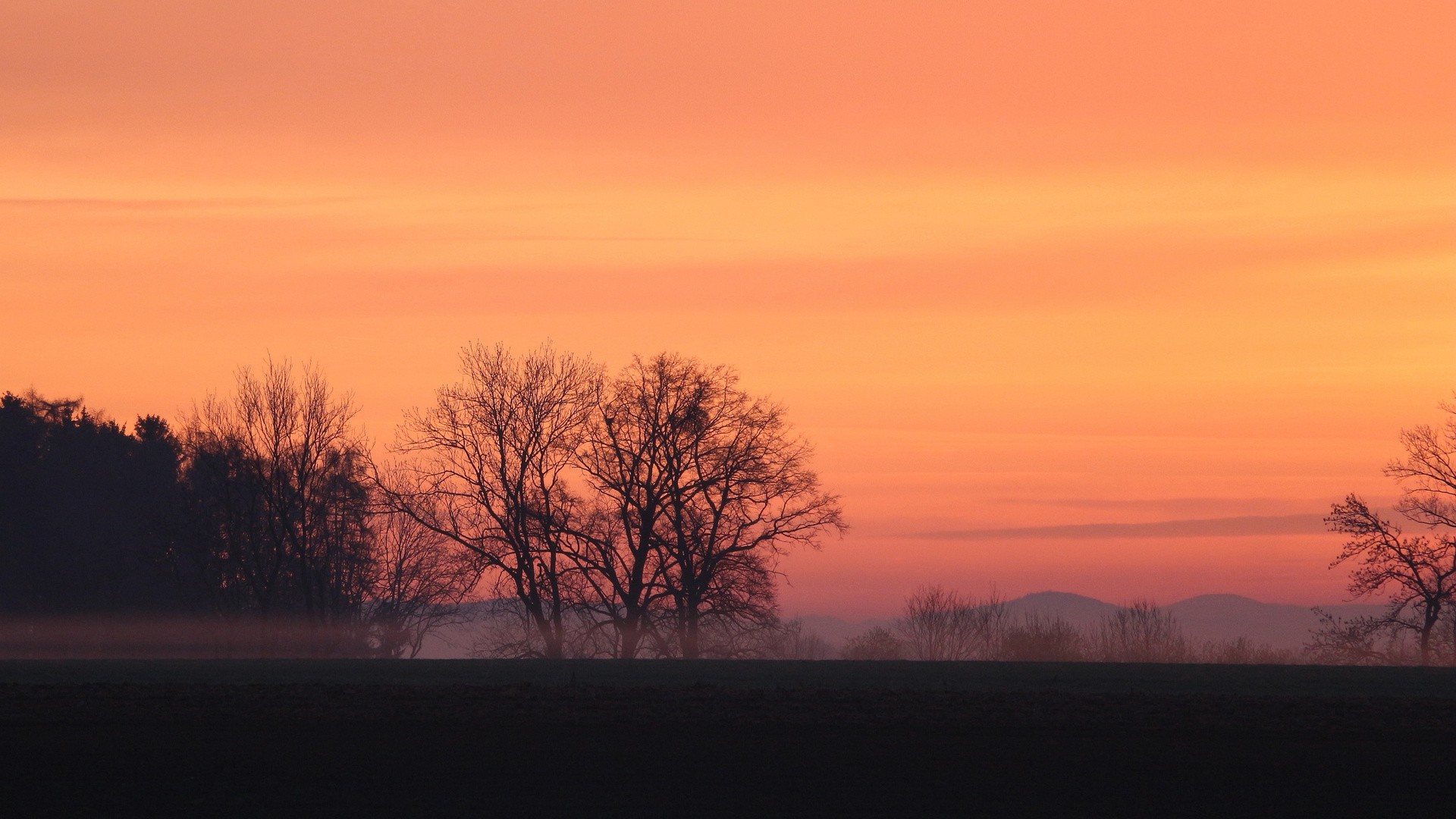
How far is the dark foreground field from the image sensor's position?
63.3 ft

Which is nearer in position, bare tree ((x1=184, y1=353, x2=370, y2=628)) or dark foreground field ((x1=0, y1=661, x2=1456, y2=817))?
dark foreground field ((x1=0, y1=661, x2=1456, y2=817))

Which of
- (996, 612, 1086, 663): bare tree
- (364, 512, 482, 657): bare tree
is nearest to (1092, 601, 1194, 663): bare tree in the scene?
Answer: (996, 612, 1086, 663): bare tree

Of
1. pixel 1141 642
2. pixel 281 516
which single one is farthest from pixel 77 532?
pixel 1141 642

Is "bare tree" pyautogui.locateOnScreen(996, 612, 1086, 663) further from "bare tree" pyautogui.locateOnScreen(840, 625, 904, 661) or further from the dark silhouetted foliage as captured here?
the dark silhouetted foliage

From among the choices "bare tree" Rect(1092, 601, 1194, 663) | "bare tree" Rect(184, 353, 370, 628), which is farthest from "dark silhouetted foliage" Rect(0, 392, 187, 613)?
"bare tree" Rect(1092, 601, 1194, 663)

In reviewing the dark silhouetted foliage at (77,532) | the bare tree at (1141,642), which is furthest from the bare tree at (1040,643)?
the dark silhouetted foliage at (77,532)

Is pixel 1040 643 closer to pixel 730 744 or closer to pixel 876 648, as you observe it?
pixel 876 648

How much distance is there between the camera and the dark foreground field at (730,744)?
19.3 m

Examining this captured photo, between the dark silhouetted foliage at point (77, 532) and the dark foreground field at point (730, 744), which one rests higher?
the dark silhouetted foliage at point (77, 532)

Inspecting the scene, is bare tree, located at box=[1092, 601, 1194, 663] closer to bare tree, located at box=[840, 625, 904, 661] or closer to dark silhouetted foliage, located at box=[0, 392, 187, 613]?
bare tree, located at box=[840, 625, 904, 661]

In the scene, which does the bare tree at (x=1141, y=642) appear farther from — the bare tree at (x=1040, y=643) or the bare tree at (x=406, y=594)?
the bare tree at (x=406, y=594)

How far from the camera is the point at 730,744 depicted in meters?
23.9

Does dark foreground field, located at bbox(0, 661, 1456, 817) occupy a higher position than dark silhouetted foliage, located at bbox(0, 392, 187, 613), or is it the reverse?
dark silhouetted foliage, located at bbox(0, 392, 187, 613)

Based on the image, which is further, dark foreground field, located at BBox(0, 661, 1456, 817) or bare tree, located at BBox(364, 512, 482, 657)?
bare tree, located at BBox(364, 512, 482, 657)
